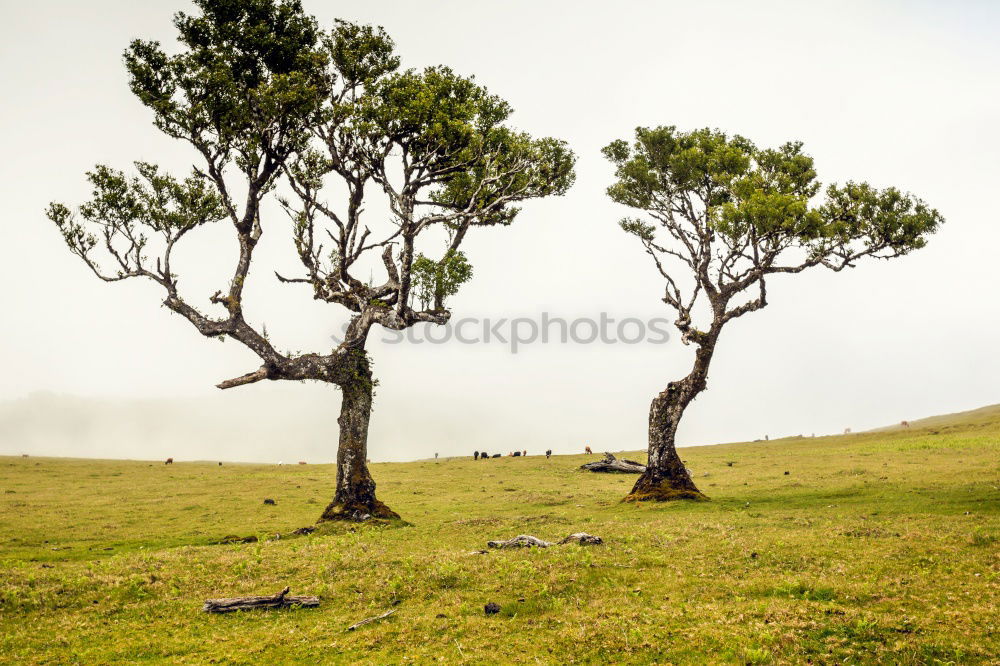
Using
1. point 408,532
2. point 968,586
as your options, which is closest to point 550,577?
point 968,586

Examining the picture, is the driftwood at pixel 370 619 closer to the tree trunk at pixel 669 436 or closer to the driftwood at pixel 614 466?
the tree trunk at pixel 669 436

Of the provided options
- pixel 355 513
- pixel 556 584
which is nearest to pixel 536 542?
pixel 556 584

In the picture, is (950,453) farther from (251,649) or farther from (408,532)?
(251,649)

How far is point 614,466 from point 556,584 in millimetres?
40728

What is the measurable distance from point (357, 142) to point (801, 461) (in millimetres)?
45045

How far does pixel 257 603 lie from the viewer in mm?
16953

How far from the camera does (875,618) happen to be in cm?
1347

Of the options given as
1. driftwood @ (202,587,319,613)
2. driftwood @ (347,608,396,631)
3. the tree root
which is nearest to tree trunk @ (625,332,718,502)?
the tree root

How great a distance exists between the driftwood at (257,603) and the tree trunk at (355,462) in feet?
50.5

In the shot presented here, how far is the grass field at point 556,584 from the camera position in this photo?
43.3ft

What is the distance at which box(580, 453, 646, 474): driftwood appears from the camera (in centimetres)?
5594

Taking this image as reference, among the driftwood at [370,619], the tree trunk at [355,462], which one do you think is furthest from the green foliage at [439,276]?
the driftwood at [370,619]

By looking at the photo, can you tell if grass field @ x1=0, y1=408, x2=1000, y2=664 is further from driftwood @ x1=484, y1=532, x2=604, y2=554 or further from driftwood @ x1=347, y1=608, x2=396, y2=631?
driftwood @ x1=484, y1=532, x2=604, y2=554

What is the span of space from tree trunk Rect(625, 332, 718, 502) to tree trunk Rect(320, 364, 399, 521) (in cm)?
1547
